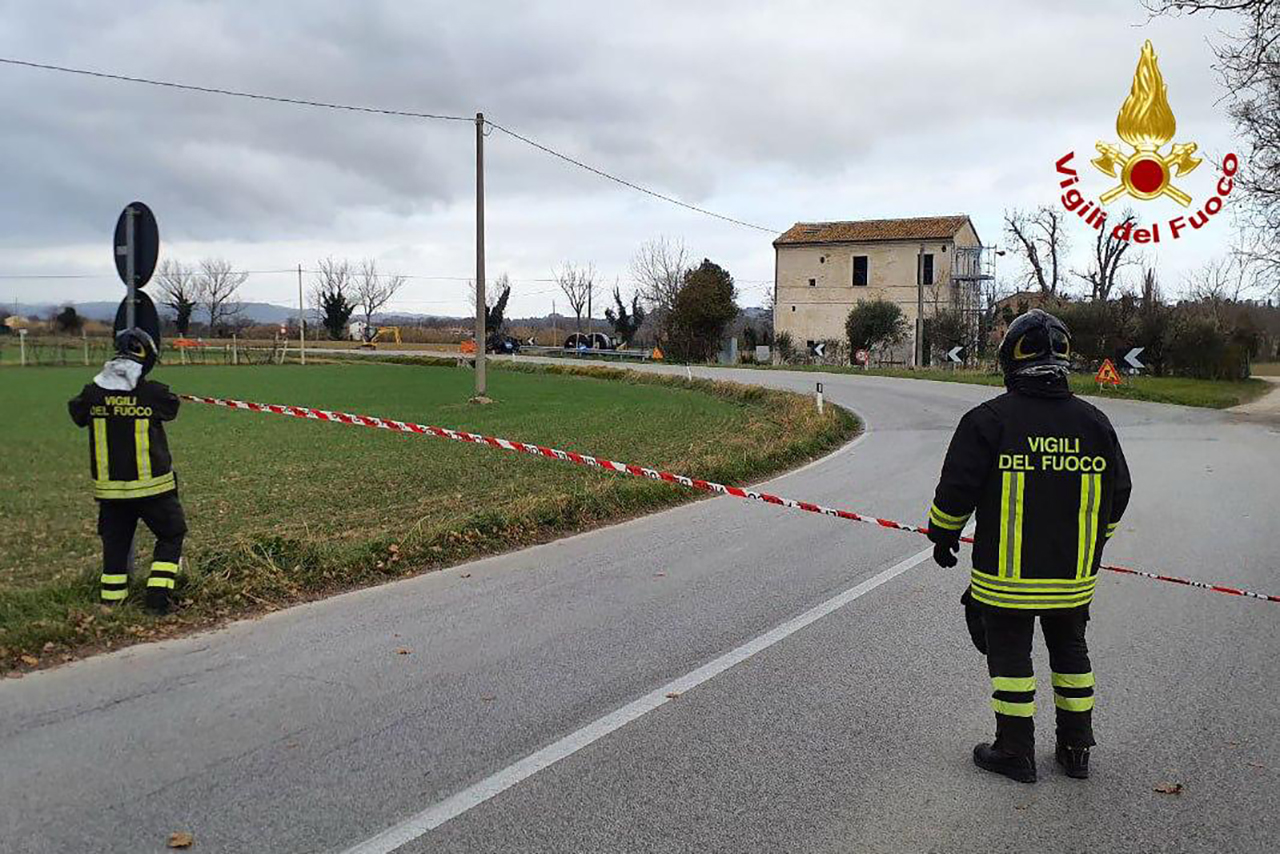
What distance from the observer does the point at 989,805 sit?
12.2 ft

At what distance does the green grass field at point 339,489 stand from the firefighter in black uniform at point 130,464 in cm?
27

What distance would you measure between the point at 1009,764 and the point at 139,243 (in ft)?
21.0

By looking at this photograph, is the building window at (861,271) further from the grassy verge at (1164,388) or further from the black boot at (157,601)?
the black boot at (157,601)

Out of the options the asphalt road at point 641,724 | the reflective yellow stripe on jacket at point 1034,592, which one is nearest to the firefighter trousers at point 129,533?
the asphalt road at point 641,724

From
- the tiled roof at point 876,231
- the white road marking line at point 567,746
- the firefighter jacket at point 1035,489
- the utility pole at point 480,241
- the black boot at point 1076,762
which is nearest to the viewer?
the white road marking line at point 567,746

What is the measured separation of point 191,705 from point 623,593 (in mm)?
3069

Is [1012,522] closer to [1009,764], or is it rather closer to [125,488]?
[1009,764]

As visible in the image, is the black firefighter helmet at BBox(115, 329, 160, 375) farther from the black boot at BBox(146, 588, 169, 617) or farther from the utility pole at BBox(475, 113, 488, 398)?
the utility pole at BBox(475, 113, 488, 398)

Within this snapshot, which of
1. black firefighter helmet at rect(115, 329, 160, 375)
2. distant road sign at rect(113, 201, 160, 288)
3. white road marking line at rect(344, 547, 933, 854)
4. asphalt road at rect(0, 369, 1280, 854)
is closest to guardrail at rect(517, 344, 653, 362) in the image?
distant road sign at rect(113, 201, 160, 288)

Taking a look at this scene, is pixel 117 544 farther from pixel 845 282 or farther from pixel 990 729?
pixel 845 282

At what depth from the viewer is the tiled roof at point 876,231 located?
58438 millimetres

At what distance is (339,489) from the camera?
40.0 feet

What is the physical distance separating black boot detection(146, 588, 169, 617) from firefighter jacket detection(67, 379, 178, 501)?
0.61 metres

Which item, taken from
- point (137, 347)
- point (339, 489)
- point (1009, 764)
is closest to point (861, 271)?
point (339, 489)
